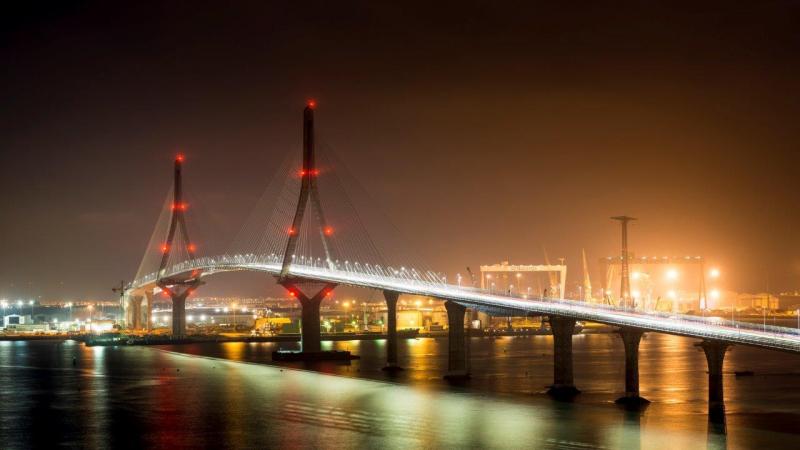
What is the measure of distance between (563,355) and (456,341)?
13.9 meters

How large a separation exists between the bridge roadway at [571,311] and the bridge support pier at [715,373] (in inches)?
31.8

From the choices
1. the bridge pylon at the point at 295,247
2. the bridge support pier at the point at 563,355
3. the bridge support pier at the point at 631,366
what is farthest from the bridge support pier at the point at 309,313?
the bridge support pier at the point at 631,366

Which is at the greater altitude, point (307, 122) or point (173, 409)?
point (307, 122)

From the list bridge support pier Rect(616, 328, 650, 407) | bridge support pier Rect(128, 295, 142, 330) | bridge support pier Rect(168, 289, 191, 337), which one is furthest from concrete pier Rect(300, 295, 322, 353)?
bridge support pier Rect(128, 295, 142, 330)

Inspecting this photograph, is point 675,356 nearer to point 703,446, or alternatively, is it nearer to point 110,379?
point 110,379

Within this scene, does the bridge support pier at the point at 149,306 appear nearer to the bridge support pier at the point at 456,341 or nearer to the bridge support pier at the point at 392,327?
the bridge support pier at the point at 392,327

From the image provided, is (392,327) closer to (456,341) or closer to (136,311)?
(456,341)

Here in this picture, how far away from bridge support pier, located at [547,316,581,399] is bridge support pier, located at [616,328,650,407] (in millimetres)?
4190

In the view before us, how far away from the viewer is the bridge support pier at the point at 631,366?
61062 millimetres

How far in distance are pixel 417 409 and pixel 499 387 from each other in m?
14.5

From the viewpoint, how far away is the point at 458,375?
262 ft

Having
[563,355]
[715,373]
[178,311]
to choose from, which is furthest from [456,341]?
[178,311]

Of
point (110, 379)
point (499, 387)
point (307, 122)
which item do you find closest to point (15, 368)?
point (110, 379)

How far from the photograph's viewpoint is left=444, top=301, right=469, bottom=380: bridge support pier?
77.4 meters
